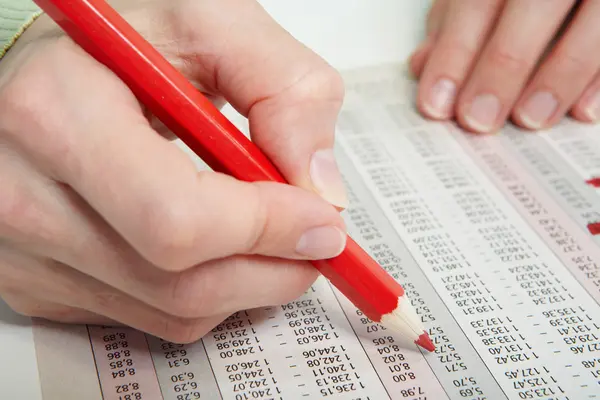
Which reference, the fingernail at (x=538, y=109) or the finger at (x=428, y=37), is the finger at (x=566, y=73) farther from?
the finger at (x=428, y=37)

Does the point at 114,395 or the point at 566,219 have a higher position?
the point at 566,219

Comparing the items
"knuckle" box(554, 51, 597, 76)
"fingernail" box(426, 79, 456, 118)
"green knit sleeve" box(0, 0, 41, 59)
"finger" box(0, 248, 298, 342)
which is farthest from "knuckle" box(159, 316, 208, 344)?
"knuckle" box(554, 51, 597, 76)

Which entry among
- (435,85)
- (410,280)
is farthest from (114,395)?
(435,85)

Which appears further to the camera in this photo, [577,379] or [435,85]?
[435,85]

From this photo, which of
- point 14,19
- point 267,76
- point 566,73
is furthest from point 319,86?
point 566,73

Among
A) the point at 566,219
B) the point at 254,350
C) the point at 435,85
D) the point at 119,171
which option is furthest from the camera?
the point at 435,85

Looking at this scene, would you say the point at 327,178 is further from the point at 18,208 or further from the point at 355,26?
the point at 355,26

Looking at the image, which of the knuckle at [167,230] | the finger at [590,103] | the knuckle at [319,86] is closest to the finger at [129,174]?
the knuckle at [167,230]

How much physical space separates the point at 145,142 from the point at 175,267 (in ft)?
0.27

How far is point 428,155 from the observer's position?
0.69 metres

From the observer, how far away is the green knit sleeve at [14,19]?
1.79 ft

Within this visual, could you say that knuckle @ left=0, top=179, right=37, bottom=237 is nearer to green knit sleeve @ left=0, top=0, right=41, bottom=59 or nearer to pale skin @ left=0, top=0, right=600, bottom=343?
pale skin @ left=0, top=0, right=600, bottom=343

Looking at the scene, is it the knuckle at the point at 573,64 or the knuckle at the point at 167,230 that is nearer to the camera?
the knuckle at the point at 167,230

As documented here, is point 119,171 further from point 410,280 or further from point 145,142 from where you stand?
point 410,280
